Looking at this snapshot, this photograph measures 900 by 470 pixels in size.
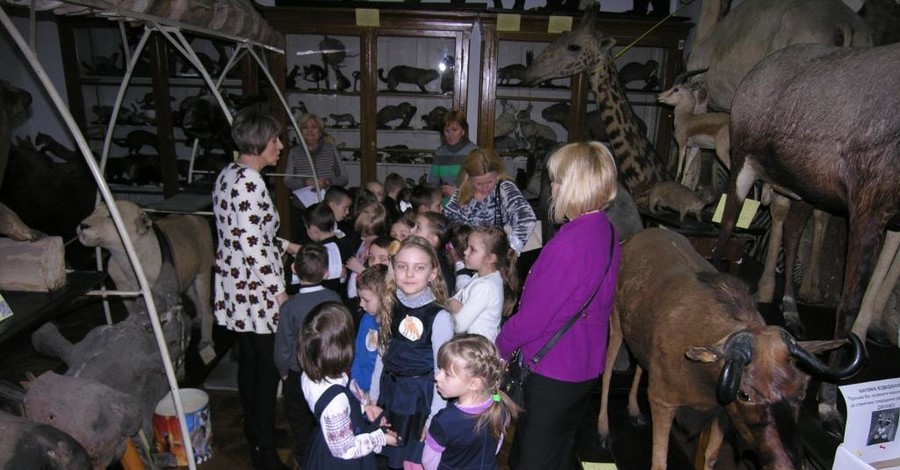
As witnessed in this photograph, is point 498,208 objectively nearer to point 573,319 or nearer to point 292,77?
point 573,319

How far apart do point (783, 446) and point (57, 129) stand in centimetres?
780

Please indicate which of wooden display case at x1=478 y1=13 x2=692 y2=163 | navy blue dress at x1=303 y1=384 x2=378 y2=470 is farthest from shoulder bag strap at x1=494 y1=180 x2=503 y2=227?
wooden display case at x1=478 y1=13 x2=692 y2=163

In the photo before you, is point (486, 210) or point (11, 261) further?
point (486, 210)

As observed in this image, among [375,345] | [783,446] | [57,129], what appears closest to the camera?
[783,446]

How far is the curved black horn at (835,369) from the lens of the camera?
157 cm

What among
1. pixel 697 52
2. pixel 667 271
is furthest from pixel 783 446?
pixel 697 52

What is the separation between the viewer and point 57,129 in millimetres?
6305

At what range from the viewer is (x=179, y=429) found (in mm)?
2809

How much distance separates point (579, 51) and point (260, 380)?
11.7 ft

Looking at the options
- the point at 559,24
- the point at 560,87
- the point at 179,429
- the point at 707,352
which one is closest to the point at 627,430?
the point at 707,352

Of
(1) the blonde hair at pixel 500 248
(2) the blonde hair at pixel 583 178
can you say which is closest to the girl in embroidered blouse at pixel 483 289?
(1) the blonde hair at pixel 500 248

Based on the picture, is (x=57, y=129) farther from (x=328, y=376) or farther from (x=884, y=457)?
(x=884, y=457)

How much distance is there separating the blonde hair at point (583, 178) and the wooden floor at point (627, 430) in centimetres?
125

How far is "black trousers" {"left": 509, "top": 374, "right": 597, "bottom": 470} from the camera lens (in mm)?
2006
